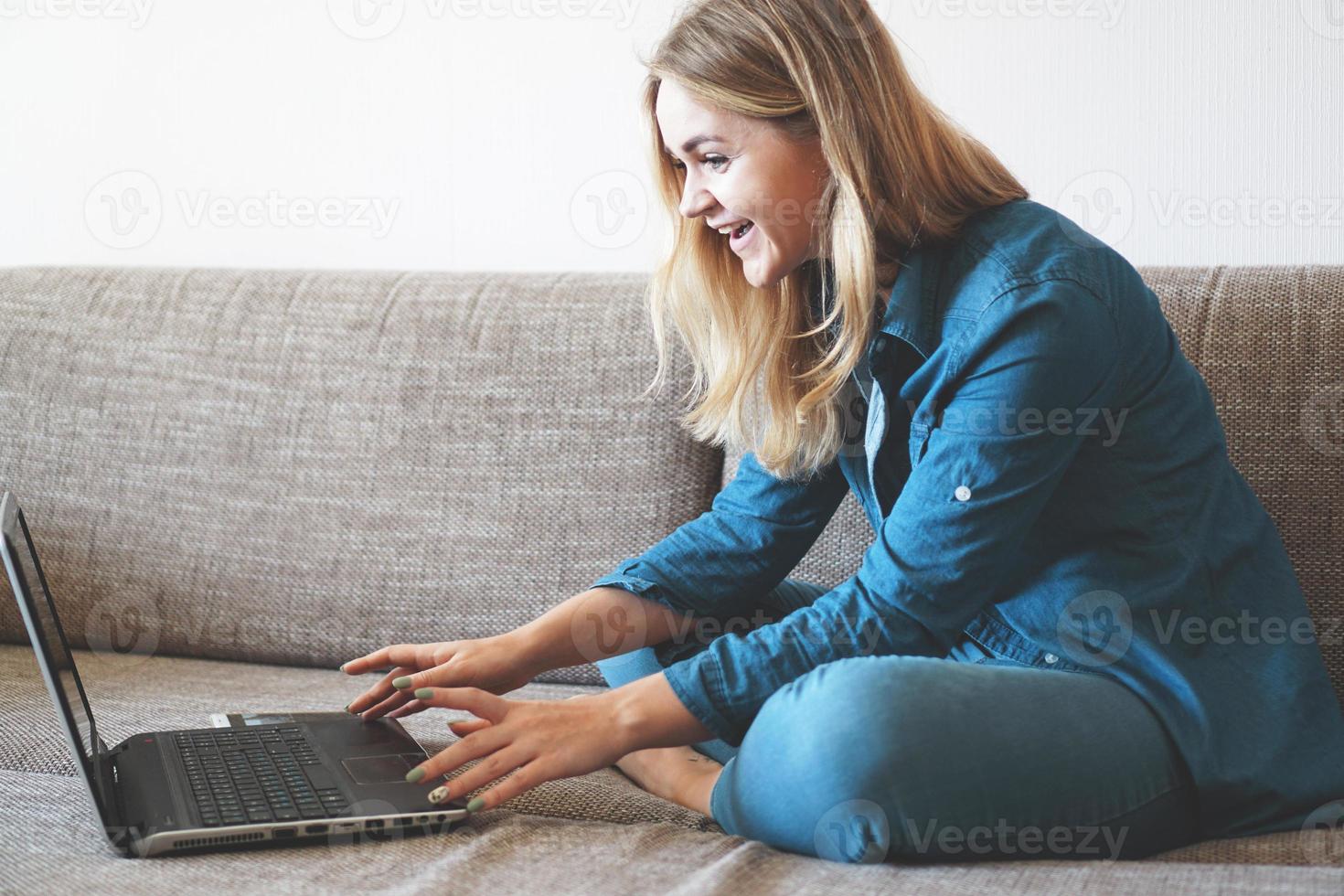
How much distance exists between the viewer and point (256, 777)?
40.4 inches

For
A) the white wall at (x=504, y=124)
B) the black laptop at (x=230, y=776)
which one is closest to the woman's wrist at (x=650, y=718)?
the black laptop at (x=230, y=776)

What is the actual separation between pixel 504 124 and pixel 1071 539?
3.57 feet

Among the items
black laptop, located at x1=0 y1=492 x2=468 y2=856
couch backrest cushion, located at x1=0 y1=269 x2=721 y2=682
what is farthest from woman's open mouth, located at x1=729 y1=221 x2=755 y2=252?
black laptop, located at x1=0 y1=492 x2=468 y2=856

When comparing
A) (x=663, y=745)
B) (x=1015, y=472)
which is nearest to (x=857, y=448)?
(x=1015, y=472)

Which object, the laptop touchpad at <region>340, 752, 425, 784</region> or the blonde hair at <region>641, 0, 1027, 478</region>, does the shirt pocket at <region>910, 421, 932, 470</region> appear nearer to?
the blonde hair at <region>641, 0, 1027, 478</region>

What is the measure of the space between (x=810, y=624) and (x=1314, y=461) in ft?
1.88

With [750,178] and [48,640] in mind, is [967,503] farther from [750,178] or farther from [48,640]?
[48,640]

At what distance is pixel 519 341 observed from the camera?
1521 mm

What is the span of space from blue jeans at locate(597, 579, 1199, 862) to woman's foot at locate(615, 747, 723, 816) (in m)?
0.10

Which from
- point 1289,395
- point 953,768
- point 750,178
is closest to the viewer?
point 953,768

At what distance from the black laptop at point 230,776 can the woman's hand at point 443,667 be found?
0.08ft

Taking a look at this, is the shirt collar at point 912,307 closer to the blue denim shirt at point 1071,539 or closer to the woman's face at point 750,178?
the blue denim shirt at point 1071,539

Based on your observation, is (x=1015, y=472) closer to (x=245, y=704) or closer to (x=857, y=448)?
(x=857, y=448)

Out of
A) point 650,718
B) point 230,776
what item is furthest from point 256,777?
point 650,718
